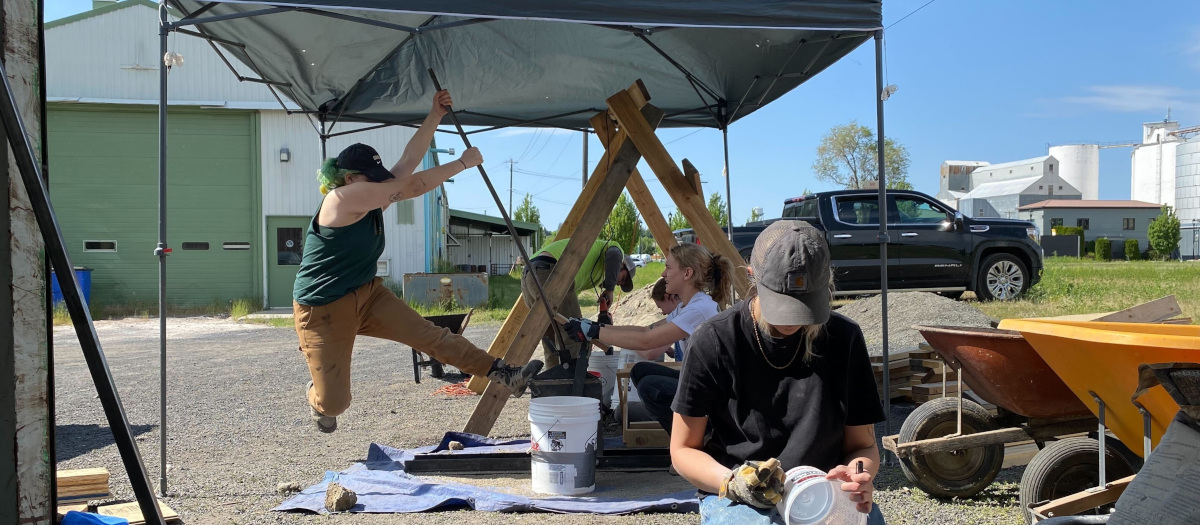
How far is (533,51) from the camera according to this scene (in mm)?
6363

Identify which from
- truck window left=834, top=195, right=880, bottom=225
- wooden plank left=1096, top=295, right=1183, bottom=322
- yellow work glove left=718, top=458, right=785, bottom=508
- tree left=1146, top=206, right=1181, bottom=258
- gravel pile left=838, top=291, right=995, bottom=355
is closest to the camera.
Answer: yellow work glove left=718, top=458, right=785, bottom=508

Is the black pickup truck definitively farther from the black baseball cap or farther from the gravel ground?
the black baseball cap

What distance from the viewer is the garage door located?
19.1m

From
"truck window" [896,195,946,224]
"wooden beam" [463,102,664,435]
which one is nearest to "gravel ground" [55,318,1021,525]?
"wooden beam" [463,102,664,435]

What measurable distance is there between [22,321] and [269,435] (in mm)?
4076

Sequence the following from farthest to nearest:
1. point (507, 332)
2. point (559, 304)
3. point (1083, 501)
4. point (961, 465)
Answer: point (507, 332)
point (559, 304)
point (961, 465)
point (1083, 501)

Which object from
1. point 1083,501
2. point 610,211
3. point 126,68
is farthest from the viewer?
point 126,68

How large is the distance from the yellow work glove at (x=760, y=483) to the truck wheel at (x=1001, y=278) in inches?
465

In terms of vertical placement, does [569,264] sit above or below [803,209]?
below

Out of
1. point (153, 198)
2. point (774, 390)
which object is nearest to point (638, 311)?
point (153, 198)

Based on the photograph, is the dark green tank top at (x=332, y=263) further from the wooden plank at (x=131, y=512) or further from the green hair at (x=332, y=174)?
the wooden plank at (x=131, y=512)

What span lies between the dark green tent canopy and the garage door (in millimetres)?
13274

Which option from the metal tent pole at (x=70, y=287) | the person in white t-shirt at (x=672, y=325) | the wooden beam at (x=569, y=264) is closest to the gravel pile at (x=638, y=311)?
the wooden beam at (x=569, y=264)

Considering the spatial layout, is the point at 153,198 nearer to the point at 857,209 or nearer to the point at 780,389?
the point at 857,209
